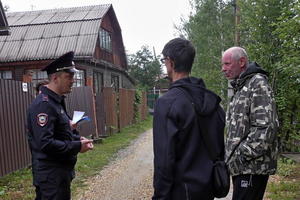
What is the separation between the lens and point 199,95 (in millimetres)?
2293

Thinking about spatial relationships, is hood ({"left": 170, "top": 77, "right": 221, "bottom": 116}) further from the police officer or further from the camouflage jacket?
the police officer

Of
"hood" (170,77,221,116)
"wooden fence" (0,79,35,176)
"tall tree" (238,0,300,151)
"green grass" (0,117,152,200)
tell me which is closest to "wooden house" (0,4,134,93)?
"green grass" (0,117,152,200)

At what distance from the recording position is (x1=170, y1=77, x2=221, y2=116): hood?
7.39ft

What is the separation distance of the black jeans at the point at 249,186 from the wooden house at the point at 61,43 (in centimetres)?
1400

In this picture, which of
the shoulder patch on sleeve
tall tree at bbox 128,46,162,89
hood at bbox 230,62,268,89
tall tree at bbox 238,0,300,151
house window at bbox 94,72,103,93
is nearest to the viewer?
the shoulder patch on sleeve

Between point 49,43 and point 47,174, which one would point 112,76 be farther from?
point 47,174

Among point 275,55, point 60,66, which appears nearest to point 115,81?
point 275,55

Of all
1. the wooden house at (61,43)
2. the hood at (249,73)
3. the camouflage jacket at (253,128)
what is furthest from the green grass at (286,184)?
the wooden house at (61,43)

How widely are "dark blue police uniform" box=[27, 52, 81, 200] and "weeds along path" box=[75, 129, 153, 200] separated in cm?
283

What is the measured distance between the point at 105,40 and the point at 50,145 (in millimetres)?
18633

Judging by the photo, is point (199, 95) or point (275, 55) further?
point (275, 55)

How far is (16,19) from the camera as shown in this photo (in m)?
21.1

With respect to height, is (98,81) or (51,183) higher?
(98,81)

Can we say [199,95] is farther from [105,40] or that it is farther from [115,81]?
[115,81]
